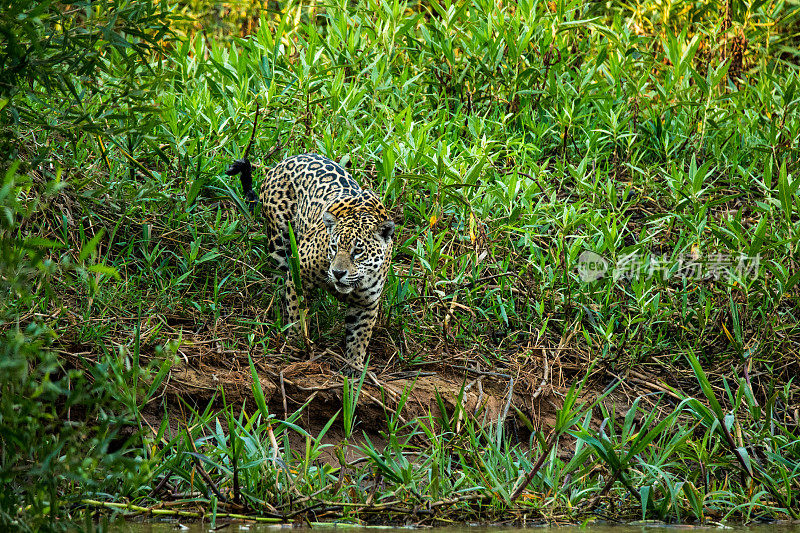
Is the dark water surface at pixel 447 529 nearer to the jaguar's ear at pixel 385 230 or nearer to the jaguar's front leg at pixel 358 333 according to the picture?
the jaguar's front leg at pixel 358 333

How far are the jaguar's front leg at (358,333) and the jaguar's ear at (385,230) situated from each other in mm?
455

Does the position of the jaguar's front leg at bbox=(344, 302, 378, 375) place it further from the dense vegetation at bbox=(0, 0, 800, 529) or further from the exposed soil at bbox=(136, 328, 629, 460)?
the dense vegetation at bbox=(0, 0, 800, 529)

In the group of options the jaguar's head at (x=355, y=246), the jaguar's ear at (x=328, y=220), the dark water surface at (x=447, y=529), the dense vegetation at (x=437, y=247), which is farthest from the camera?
the jaguar's ear at (x=328, y=220)

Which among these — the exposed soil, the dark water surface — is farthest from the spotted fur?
the dark water surface

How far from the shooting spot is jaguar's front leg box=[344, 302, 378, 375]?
18.7ft

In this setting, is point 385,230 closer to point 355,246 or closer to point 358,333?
point 355,246

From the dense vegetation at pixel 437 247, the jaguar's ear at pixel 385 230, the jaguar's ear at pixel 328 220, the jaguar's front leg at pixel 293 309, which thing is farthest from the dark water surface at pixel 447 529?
the jaguar's ear at pixel 328 220

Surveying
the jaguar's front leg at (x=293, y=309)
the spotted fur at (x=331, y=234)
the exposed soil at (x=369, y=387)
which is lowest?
the exposed soil at (x=369, y=387)

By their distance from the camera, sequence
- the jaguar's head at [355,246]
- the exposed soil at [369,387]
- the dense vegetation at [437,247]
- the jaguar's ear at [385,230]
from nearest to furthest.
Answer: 1. the dense vegetation at [437,247]
2. the exposed soil at [369,387]
3. the jaguar's head at [355,246]
4. the jaguar's ear at [385,230]

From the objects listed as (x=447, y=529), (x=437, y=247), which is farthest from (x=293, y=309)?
(x=447, y=529)

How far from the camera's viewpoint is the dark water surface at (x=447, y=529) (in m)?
3.96

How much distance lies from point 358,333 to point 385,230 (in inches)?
28.2

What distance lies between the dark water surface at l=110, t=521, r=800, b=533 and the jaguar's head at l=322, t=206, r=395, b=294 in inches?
73.0

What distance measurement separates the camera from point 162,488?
438cm
